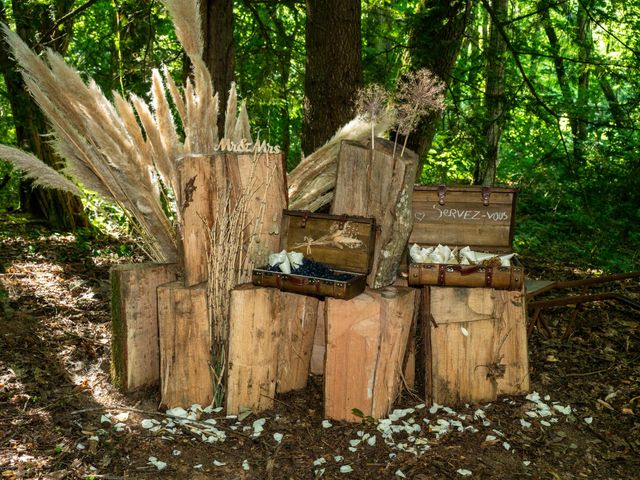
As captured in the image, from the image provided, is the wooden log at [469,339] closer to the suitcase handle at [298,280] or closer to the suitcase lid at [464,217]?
the suitcase lid at [464,217]

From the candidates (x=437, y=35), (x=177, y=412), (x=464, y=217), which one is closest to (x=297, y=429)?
(x=177, y=412)

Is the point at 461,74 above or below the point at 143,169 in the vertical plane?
above

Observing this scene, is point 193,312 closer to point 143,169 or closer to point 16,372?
point 143,169

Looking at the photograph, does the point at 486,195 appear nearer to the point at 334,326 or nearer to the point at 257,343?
the point at 334,326

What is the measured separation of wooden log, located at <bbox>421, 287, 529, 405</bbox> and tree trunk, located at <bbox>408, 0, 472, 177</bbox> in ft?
5.94

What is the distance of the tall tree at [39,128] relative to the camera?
5664mm

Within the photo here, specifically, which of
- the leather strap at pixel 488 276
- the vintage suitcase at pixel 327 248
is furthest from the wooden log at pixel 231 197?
the leather strap at pixel 488 276

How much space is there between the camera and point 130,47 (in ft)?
16.6

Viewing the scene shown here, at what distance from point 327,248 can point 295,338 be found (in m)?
0.50

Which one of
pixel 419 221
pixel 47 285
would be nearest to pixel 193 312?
pixel 419 221

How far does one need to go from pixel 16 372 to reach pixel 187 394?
899 millimetres

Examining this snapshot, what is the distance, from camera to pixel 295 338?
310 cm

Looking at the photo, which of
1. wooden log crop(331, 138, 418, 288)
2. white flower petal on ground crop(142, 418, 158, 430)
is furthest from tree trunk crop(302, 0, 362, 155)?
white flower petal on ground crop(142, 418, 158, 430)

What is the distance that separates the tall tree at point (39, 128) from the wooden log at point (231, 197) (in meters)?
3.41
